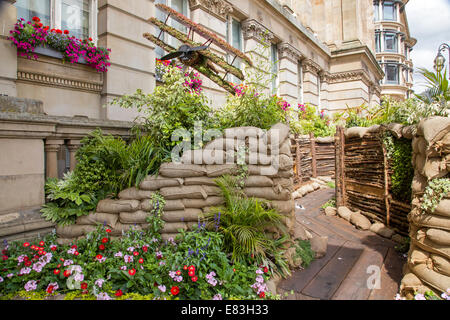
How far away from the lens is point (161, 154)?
395 centimetres

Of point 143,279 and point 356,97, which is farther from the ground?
point 356,97

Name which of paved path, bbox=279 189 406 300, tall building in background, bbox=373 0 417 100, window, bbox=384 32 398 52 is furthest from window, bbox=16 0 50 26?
window, bbox=384 32 398 52

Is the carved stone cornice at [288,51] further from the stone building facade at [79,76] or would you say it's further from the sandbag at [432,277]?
the sandbag at [432,277]

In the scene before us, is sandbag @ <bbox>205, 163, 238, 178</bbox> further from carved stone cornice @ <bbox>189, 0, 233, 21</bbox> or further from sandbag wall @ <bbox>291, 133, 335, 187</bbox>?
carved stone cornice @ <bbox>189, 0, 233, 21</bbox>

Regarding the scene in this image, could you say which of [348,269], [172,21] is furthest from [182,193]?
[172,21]

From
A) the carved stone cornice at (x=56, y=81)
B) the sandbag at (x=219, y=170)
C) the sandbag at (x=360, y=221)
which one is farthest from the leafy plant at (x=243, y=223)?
the carved stone cornice at (x=56, y=81)

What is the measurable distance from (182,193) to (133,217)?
2.33 feet

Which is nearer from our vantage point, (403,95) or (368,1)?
(368,1)

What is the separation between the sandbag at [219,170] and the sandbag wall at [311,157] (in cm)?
523

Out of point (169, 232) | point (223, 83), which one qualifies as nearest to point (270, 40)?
point (223, 83)

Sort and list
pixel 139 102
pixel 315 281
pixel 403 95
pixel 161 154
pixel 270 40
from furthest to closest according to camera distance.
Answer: pixel 403 95 < pixel 270 40 < pixel 139 102 < pixel 161 154 < pixel 315 281

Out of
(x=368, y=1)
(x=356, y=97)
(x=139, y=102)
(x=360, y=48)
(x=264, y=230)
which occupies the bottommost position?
(x=264, y=230)

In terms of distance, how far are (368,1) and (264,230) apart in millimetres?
23240

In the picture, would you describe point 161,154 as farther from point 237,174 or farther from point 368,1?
point 368,1
